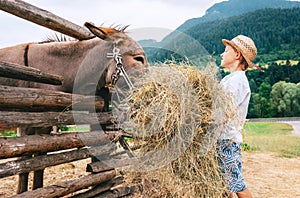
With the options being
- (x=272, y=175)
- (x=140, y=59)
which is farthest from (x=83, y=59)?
(x=272, y=175)

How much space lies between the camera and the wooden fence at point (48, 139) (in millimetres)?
2342

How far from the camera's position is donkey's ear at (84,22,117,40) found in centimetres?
365

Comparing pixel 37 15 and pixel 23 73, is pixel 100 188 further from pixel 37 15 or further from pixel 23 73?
pixel 37 15

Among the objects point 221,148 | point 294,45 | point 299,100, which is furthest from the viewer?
point 294,45

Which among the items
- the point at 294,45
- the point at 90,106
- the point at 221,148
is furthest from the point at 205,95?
the point at 294,45

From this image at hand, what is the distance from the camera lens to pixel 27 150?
242 centimetres

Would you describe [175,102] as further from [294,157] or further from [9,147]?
[294,157]

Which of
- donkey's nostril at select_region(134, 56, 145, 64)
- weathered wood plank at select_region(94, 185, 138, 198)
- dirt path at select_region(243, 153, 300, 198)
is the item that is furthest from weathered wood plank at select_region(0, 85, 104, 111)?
dirt path at select_region(243, 153, 300, 198)

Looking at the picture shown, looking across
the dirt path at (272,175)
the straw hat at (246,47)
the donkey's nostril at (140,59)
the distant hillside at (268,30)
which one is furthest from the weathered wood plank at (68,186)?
the distant hillside at (268,30)

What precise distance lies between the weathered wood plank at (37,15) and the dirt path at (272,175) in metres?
4.27

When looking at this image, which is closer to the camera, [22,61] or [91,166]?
[91,166]

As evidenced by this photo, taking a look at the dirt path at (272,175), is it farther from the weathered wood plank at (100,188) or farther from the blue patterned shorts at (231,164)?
the weathered wood plank at (100,188)

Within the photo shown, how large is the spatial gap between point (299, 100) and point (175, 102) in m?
46.4

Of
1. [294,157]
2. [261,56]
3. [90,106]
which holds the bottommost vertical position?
[294,157]
